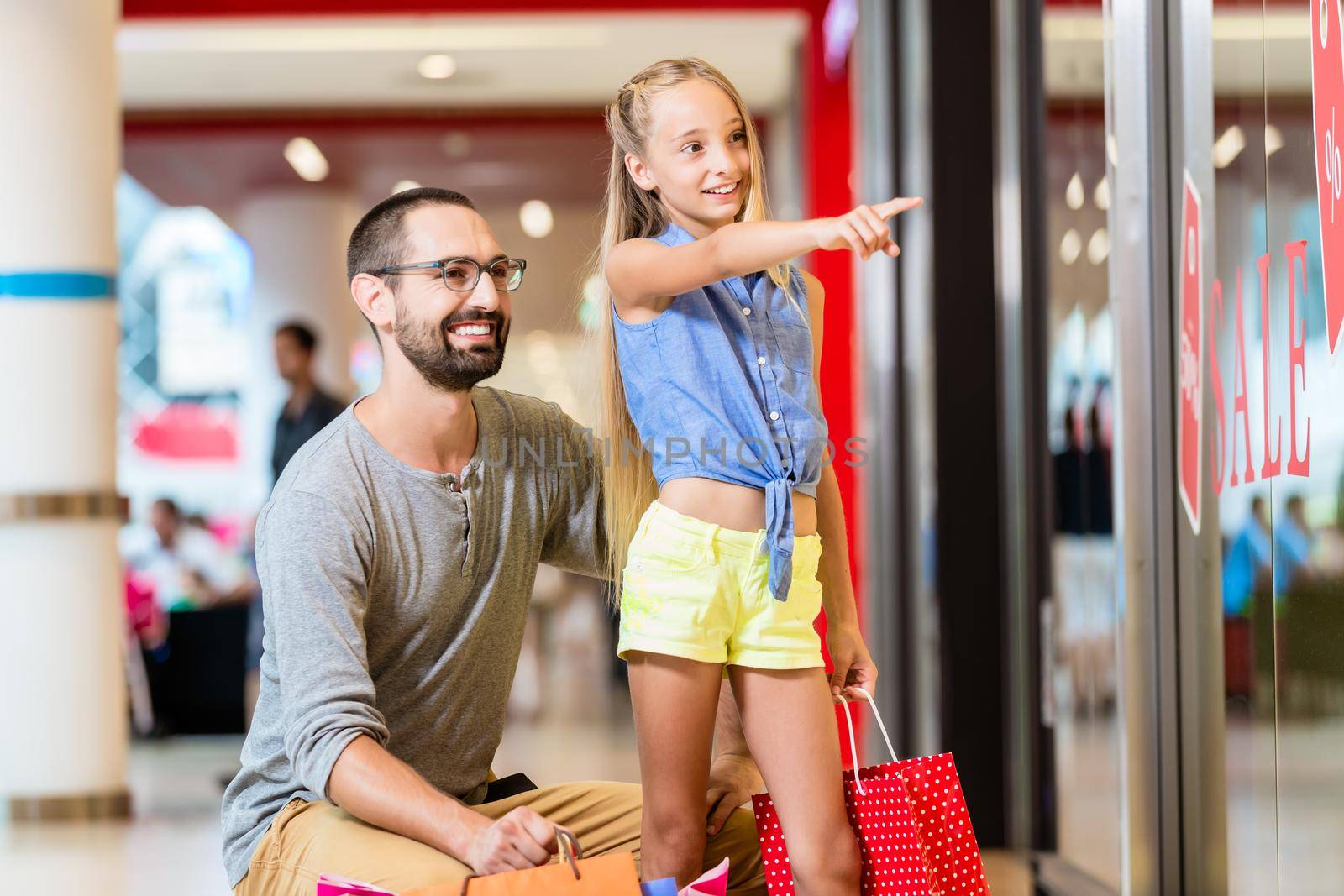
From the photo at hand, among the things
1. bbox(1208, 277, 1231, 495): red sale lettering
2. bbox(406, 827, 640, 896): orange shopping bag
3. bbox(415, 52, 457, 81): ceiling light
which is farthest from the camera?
bbox(415, 52, 457, 81): ceiling light

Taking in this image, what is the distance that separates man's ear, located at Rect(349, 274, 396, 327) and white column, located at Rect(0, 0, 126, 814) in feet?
8.93

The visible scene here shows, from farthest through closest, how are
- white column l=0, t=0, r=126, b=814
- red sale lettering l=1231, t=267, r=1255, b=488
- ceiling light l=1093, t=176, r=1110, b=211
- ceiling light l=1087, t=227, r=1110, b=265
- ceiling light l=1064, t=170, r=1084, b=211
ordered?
white column l=0, t=0, r=126, b=814 → ceiling light l=1064, t=170, r=1084, b=211 → ceiling light l=1087, t=227, r=1110, b=265 → ceiling light l=1093, t=176, r=1110, b=211 → red sale lettering l=1231, t=267, r=1255, b=488

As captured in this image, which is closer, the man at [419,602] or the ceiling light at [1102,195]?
the man at [419,602]

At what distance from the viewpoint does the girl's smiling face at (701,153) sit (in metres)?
1.36

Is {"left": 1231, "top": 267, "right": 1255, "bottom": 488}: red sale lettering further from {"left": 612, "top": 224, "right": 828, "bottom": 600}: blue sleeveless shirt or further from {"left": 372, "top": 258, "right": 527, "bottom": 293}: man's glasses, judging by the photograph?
{"left": 372, "top": 258, "right": 527, "bottom": 293}: man's glasses

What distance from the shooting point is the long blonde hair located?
4.56 ft

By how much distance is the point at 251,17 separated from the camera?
4.71 m

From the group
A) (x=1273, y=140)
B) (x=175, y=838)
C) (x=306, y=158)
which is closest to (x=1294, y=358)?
(x=1273, y=140)

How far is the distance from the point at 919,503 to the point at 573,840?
2786 millimetres

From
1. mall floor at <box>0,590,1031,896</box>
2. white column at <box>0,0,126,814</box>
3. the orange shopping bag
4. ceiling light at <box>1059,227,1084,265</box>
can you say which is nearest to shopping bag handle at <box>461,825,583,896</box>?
the orange shopping bag

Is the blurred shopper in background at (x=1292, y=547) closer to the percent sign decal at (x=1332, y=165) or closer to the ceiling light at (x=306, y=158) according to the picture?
the percent sign decal at (x=1332, y=165)

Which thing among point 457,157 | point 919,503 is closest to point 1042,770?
point 919,503

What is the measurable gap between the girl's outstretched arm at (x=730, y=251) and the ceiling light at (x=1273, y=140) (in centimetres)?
104

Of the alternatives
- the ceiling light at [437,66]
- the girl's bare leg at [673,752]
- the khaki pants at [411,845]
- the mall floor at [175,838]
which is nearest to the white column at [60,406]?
the mall floor at [175,838]
